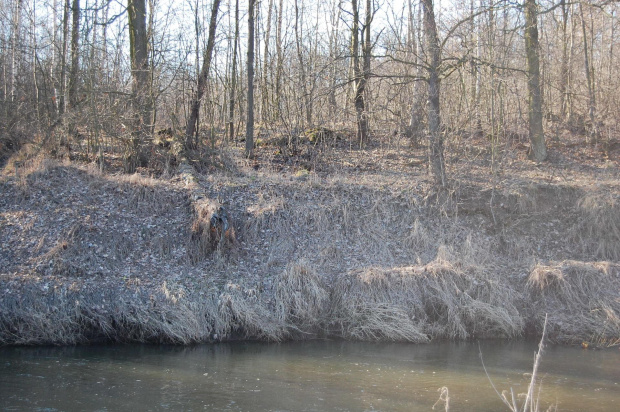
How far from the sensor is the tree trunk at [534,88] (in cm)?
1697

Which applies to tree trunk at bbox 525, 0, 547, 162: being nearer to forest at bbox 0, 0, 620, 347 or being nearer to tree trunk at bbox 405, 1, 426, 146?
forest at bbox 0, 0, 620, 347

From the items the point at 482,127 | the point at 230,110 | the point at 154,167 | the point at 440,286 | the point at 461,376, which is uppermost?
the point at 230,110

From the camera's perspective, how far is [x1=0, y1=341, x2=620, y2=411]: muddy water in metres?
8.34

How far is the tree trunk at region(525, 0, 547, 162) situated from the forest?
2.8 inches

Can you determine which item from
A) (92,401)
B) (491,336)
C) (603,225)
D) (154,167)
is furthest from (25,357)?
(603,225)

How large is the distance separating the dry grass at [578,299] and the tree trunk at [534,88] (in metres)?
6.11

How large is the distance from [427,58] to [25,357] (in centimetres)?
1303

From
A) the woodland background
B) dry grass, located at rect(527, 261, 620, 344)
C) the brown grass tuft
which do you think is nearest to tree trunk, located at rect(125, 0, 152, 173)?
the woodland background

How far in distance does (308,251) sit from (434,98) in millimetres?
5829

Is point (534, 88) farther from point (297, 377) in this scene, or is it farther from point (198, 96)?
point (297, 377)

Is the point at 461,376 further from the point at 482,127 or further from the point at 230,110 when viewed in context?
the point at 230,110

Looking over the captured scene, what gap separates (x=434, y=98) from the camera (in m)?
15.6

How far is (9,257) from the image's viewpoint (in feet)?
41.5

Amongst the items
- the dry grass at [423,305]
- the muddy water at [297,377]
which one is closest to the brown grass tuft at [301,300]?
the dry grass at [423,305]
